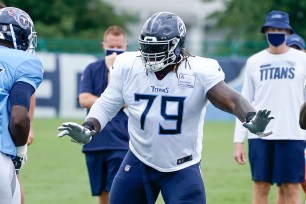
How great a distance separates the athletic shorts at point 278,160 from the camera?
28.8 feet

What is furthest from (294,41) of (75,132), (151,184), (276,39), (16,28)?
(16,28)

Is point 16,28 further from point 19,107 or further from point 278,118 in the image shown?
point 278,118

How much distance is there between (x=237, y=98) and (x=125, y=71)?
85 cm

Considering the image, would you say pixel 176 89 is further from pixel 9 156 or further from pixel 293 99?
pixel 293 99

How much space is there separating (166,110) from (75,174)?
719 centimetres

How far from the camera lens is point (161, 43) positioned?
6215mm

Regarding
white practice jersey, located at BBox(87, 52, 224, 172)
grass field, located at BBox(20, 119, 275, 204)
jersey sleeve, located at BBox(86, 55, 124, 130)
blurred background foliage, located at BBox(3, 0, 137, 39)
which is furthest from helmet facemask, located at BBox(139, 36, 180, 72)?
blurred background foliage, located at BBox(3, 0, 137, 39)

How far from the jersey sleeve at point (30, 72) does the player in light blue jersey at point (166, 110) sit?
0.56 m

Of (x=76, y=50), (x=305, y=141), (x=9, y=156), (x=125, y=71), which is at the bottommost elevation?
(x=76, y=50)

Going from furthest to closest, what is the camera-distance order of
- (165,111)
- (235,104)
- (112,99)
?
(112,99)
(165,111)
(235,104)

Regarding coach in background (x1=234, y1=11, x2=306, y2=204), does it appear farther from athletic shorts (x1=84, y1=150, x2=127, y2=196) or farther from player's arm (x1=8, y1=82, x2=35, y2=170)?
player's arm (x1=8, y1=82, x2=35, y2=170)

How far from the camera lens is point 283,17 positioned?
9.21 m

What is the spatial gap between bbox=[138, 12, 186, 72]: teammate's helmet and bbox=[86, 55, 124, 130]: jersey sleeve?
0.27m

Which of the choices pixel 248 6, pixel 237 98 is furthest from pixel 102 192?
pixel 248 6
